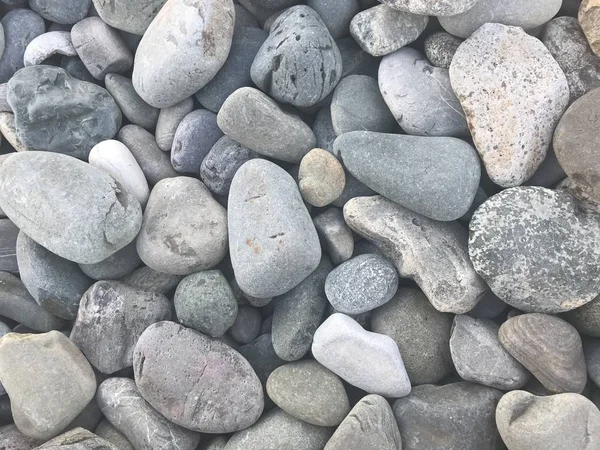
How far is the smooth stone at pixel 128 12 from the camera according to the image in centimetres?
143

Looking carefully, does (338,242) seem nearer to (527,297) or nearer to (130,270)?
(527,297)

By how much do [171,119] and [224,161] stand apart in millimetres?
227

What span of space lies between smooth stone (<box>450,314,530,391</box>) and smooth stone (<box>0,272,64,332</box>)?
43.6 inches

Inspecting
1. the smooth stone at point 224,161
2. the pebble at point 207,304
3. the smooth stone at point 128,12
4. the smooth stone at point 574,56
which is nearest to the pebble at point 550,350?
the smooth stone at point 574,56

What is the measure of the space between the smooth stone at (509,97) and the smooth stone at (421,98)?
0.19 ft

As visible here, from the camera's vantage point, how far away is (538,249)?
1.19 m

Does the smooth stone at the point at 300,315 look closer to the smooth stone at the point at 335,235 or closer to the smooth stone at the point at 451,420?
the smooth stone at the point at 335,235

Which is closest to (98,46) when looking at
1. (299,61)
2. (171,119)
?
(171,119)

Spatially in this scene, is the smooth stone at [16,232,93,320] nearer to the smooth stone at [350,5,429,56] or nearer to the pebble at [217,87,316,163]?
the pebble at [217,87,316,163]

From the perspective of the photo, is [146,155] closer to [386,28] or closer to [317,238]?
[317,238]

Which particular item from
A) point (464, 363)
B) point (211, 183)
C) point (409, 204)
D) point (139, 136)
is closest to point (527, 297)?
point (464, 363)

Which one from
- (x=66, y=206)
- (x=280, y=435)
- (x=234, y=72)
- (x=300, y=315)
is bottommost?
(x=280, y=435)

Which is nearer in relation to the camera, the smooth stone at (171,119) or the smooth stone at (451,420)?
the smooth stone at (451,420)

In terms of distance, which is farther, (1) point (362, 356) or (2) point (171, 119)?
(2) point (171, 119)
